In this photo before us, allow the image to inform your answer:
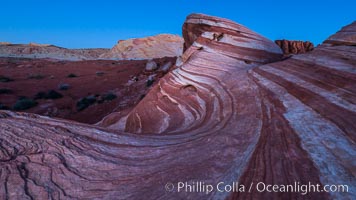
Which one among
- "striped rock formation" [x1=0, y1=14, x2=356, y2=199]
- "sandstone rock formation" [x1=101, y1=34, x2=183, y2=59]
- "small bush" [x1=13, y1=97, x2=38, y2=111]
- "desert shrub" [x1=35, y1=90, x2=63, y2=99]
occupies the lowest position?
"small bush" [x1=13, y1=97, x2=38, y2=111]

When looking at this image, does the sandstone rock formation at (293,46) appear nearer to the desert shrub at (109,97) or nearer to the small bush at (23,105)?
the desert shrub at (109,97)

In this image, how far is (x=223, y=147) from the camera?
2.42 m

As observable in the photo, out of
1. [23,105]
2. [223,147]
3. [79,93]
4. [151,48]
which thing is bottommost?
[23,105]

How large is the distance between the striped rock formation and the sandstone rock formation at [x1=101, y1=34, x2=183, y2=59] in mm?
37663

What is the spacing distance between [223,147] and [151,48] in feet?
136

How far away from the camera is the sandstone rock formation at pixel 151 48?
41.7 m

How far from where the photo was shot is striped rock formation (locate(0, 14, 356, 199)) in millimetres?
1888

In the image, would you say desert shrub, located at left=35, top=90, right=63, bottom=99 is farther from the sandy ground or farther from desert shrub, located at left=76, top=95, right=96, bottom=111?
desert shrub, located at left=76, top=95, right=96, bottom=111

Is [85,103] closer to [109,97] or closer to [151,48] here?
[109,97]

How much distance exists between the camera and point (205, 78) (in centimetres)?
476

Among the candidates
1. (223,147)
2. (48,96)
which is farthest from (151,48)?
(223,147)

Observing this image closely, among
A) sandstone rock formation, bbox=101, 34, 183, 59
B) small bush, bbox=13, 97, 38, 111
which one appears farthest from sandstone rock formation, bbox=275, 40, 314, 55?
sandstone rock formation, bbox=101, 34, 183, 59

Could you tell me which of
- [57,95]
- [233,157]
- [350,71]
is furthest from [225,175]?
[57,95]

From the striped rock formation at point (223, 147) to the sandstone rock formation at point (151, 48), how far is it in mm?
37663
